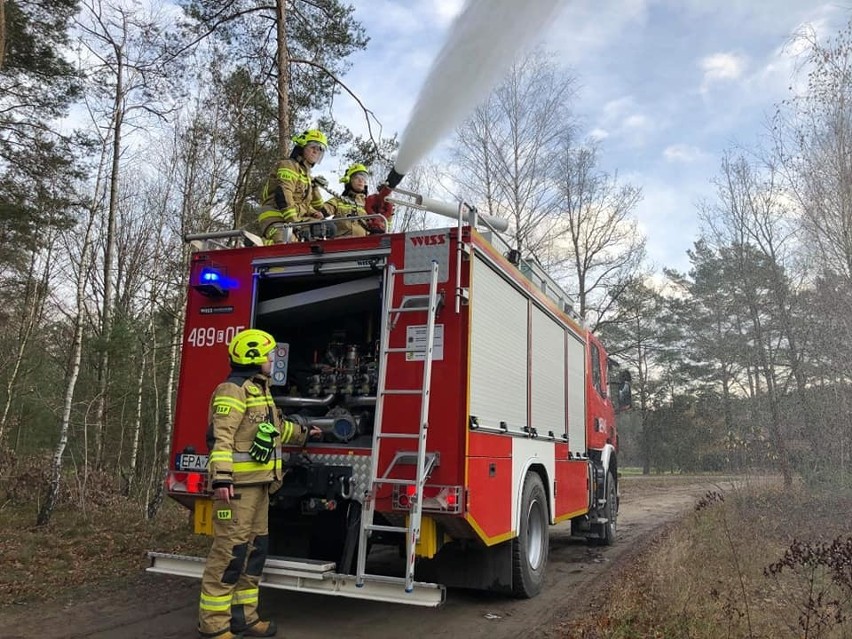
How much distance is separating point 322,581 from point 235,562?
59cm

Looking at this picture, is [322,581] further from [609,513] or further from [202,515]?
[609,513]

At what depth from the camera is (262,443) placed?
4.35 metres

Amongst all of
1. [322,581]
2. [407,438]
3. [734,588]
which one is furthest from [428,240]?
[734,588]

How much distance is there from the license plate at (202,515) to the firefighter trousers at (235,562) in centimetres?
59

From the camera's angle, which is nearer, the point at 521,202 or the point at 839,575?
the point at 839,575

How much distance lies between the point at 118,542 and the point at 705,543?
7276 millimetres

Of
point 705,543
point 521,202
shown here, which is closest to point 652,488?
point 521,202

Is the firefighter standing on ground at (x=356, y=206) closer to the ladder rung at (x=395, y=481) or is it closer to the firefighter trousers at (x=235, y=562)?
the ladder rung at (x=395, y=481)

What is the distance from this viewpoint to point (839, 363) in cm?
1205

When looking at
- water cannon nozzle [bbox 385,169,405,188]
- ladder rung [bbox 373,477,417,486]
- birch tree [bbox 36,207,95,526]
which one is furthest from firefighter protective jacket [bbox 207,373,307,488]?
birch tree [bbox 36,207,95,526]

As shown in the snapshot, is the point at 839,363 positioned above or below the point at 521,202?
below

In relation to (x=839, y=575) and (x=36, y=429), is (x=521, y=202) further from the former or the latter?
(x=839, y=575)

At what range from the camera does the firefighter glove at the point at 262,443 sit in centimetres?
434

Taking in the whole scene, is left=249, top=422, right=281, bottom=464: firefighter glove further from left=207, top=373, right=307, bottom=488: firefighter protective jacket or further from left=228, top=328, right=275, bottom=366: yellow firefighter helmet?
left=228, top=328, right=275, bottom=366: yellow firefighter helmet
